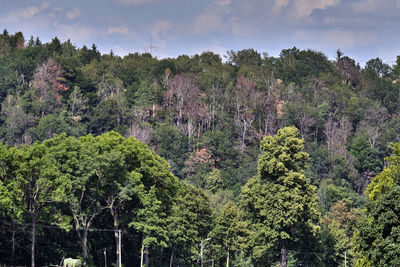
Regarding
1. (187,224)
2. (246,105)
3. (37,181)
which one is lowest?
(187,224)

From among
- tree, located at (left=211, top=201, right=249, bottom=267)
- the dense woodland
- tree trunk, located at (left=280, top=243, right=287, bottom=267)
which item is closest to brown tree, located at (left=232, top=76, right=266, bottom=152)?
the dense woodland

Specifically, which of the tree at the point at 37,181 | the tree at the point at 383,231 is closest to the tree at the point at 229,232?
the tree at the point at 37,181

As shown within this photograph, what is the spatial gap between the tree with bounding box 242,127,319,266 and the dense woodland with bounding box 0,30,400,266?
6.0 inches

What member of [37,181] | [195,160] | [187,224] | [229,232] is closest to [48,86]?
[195,160]

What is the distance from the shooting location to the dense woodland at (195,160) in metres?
63.9

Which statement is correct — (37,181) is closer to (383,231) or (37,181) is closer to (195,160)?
(383,231)

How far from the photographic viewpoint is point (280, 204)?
241 ft

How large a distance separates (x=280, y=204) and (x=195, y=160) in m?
68.2

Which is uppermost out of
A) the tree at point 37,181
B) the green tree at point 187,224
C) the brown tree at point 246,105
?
the brown tree at point 246,105

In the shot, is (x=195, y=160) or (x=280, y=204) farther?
(x=195, y=160)

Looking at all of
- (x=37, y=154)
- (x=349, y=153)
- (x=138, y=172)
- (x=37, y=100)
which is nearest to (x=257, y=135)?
(x=349, y=153)

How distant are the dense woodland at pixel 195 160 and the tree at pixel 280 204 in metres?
0.15

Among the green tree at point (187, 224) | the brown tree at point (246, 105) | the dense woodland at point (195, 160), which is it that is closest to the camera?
the dense woodland at point (195, 160)

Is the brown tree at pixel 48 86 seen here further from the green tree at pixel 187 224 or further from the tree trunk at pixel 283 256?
the tree trunk at pixel 283 256
